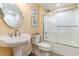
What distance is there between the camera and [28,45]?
1.38m

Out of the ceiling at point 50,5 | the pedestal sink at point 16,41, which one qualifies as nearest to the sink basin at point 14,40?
the pedestal sink at point 16,41

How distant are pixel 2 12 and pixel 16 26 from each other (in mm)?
260

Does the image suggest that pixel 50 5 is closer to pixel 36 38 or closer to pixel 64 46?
pixel 36 38

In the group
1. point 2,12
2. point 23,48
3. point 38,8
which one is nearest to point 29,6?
point 38,8

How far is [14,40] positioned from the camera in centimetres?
126

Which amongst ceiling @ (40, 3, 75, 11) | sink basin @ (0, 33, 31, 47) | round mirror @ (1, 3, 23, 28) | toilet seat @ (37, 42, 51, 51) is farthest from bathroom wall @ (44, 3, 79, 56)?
round mirror @ (1, 3, 23, 28)

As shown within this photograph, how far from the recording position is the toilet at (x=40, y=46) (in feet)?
4.52

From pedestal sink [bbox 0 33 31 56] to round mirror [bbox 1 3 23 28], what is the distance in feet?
0.57

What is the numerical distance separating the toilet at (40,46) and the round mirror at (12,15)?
0.33m

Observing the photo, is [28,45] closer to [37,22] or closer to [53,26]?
[37,22]

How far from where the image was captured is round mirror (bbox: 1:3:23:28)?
1.31 m

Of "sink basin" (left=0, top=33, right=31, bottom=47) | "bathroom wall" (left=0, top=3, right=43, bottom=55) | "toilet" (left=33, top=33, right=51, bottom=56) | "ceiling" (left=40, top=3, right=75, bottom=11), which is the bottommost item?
"toilet" (left=33, top=33, right=51, bottom=56)

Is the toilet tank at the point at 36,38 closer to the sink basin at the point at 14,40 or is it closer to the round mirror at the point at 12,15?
the sink basin at the point at 14,40

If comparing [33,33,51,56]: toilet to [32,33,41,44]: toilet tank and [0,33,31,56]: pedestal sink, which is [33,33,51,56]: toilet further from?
[0,33,31,56]: pedestal sink
